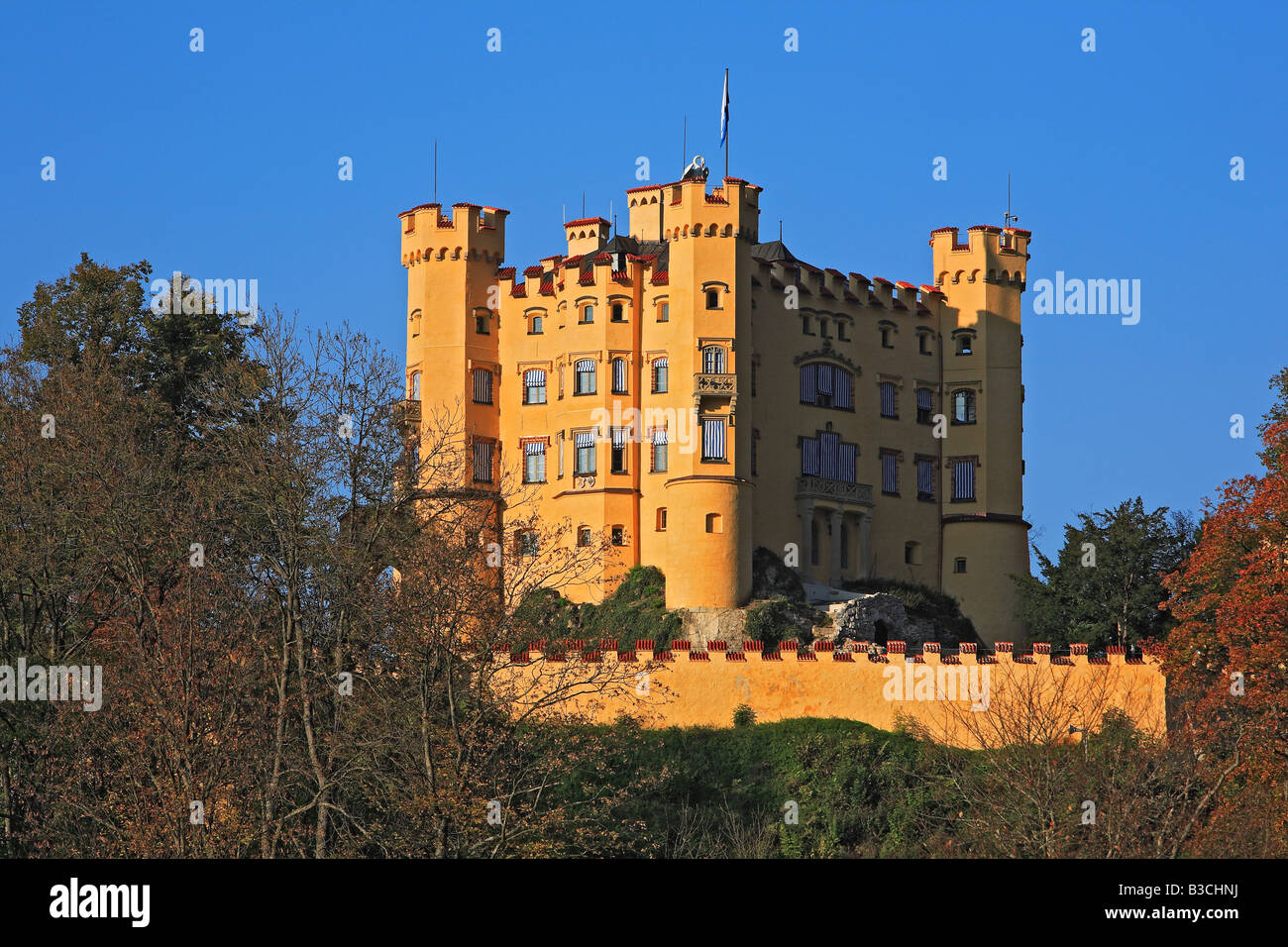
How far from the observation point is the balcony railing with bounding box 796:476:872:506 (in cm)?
7569

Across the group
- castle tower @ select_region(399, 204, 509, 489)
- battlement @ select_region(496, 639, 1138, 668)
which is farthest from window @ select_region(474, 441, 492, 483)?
battlement @ select_region(496, 639, 1138, 668)

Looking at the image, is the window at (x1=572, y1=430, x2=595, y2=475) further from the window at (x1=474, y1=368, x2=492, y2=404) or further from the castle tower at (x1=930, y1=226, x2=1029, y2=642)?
the castle tower at (x1=930, y1=226, x2=1029, y2=642)

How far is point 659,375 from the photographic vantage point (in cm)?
7331

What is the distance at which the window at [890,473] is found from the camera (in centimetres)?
7894

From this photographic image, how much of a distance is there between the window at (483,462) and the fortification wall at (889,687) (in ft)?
54.3

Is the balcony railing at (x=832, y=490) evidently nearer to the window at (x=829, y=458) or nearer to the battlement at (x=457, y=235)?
the window at (x=829, y=458)

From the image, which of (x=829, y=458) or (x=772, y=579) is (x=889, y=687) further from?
(x=829, y=458)

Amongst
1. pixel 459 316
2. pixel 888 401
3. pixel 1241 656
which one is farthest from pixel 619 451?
pixel 1241 656

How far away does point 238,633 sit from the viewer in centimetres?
4609

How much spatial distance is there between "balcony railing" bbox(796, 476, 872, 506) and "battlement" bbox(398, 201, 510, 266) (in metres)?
14.1

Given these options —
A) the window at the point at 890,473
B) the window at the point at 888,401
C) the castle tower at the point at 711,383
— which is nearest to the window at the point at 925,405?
the window at the point at 888,401
